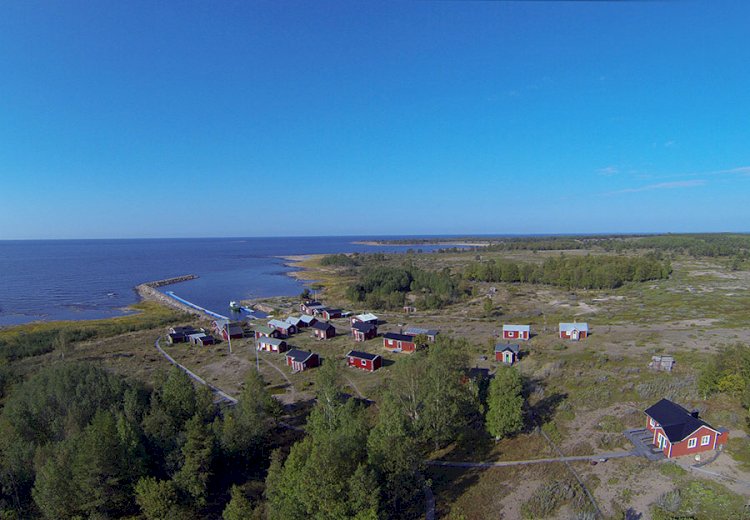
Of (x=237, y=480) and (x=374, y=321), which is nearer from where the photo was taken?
(x=237, y=480)

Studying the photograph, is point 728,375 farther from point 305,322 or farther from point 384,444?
point 305,322

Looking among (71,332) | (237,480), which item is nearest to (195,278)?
(71,332)

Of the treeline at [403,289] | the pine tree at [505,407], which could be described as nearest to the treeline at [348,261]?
the treeline at [403,289]

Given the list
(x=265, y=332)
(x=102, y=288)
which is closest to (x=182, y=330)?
(x=265, y=332)

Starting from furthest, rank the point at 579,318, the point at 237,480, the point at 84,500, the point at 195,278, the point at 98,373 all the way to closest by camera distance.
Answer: the point at 195,278, the point at 579,318, the point at 98,373, the point at 237,480, the point at 84,500

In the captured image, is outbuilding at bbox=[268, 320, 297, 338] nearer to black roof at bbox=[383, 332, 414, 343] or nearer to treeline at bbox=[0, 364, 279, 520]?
black roof at bbox=[383, 332, 414, 343]

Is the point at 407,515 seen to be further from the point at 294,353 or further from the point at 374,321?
the point at 374,321
